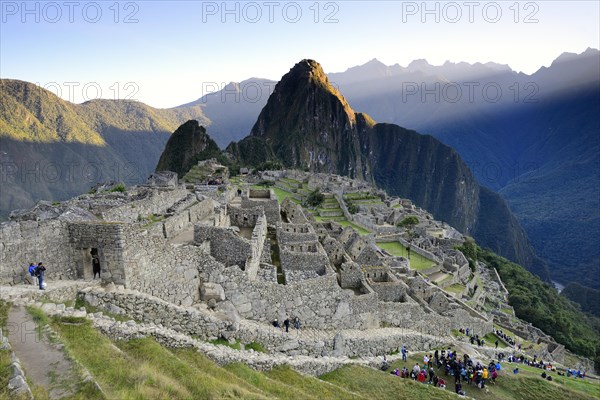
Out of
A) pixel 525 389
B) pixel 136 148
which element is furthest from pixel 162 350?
pixel 136 148

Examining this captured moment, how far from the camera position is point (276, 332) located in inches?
581

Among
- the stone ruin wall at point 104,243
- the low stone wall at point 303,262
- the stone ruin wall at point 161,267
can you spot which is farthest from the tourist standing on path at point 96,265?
the low stone wall at point 303,262

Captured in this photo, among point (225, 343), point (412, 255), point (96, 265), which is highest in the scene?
point (96, 265)

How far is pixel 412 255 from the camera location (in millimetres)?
47281

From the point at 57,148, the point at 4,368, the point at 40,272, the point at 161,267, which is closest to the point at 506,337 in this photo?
the point at 161,267

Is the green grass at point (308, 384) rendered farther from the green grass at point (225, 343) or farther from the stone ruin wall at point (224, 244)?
the stone ruin wall at point (224, 244)

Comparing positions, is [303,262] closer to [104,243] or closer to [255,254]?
[255,254]

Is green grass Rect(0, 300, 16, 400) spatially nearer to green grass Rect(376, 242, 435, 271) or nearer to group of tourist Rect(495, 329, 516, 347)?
group of tourist Rect(495, 329, 516, 347)

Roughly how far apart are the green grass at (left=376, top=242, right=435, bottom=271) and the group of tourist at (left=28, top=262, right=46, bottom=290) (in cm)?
3521

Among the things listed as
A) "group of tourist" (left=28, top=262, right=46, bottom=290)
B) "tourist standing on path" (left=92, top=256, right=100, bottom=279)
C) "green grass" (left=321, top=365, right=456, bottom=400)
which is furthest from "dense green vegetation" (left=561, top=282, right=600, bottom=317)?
"group of tourist" (left=28, top=262, right=46, bottom=290)

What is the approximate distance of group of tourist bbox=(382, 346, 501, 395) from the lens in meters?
17.7

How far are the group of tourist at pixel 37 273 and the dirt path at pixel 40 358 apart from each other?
1.22 m

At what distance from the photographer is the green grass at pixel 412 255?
42312 millimetres

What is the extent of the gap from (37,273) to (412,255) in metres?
42.2
